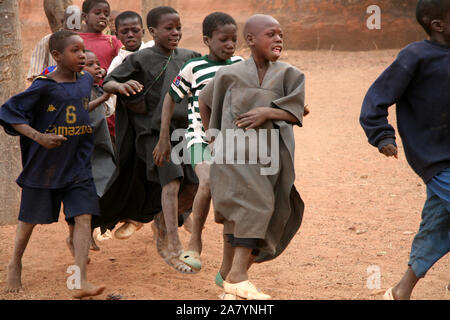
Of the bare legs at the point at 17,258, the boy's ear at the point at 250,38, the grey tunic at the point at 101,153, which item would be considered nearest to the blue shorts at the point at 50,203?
the bare legs at the point at 17,258

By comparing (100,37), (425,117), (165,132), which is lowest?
(165,132)

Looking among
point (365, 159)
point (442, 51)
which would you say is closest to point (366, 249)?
point (442, 51)

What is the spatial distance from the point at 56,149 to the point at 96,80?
3.13 ft

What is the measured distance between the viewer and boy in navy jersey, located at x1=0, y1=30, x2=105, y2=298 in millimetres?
4824

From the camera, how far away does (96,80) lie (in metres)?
5.62

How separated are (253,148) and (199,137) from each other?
3.17 ft

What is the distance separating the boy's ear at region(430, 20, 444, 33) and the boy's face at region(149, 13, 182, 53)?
7.02 ft

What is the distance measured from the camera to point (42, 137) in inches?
183

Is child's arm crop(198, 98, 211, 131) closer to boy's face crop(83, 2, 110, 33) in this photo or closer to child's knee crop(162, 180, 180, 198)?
child's knee crop(162, 180, 180, 198)

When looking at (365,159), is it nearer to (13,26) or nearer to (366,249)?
(366,249)

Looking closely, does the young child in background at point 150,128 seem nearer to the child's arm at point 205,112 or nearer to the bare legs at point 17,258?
the child's arm at point 205,112

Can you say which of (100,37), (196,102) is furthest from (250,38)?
(100,37)

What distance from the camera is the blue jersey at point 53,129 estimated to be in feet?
15.8

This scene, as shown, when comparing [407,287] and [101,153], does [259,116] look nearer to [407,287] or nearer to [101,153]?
[407,287]
